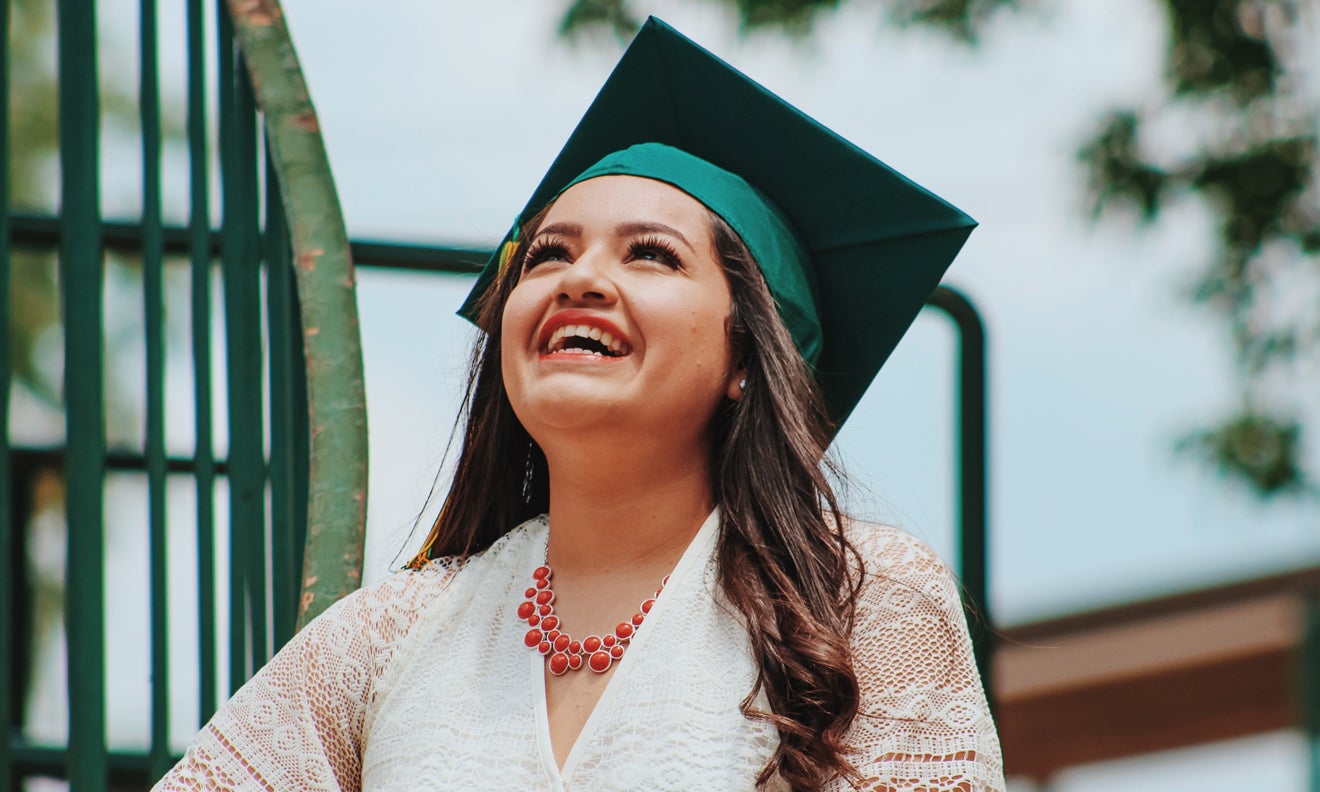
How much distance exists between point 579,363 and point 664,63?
548mm

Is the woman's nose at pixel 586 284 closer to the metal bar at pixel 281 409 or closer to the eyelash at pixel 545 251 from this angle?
the eyelash at pixel 545 251

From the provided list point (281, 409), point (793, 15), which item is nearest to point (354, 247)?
point (281, 409)

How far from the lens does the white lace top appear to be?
7.44ft

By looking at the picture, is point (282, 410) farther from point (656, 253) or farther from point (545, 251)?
point (656, 253)

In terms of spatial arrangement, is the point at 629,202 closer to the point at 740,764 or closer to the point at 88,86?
the point at 740,764

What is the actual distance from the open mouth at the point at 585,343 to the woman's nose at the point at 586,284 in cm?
4

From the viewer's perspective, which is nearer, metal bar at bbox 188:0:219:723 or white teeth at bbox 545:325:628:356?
white teeth at bbox 545:325:628:356

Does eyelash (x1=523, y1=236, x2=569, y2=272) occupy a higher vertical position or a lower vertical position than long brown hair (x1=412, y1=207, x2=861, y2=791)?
higher

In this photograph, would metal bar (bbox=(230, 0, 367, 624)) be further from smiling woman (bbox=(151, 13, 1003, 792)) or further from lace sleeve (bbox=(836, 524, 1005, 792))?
lace sleeve (bbox=(836, 524, 1005, 792))

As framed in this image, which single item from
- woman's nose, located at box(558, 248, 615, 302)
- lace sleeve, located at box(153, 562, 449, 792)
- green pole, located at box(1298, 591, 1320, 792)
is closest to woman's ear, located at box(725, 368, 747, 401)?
woman's nose, located at box(558, 248, 615, 302)

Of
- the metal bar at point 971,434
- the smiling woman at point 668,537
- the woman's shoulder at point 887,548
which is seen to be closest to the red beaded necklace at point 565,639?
the smiling woman at point 668,537

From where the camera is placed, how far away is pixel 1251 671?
8742 mm

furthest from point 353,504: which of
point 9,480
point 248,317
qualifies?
point 9,480

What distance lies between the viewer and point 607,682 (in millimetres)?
2398
